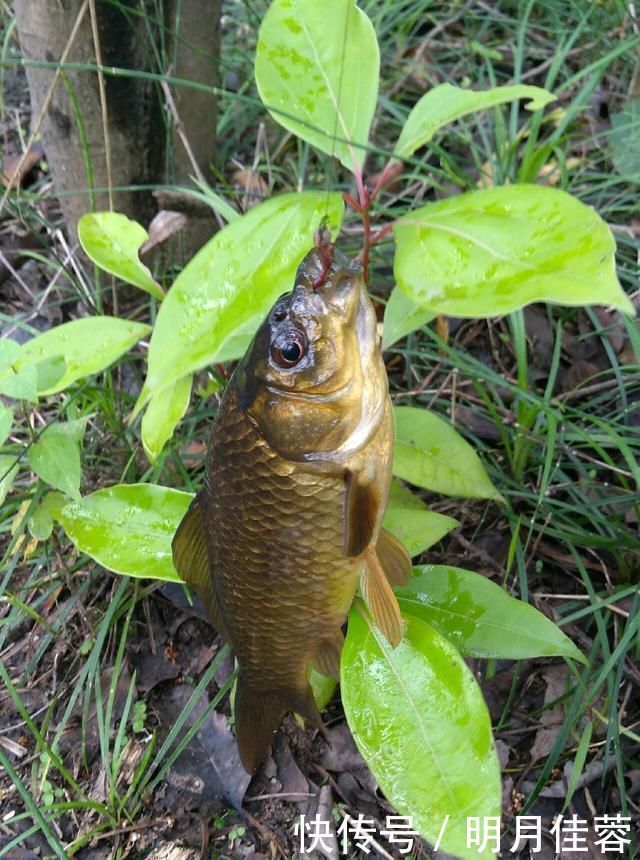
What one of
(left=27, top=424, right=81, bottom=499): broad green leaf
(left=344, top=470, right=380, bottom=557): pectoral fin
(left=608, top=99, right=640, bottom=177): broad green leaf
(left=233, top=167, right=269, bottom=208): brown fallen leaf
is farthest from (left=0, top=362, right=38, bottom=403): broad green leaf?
(left=608, top=99, right=640, bottom=177): broad green leaf

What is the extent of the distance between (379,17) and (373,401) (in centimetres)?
249

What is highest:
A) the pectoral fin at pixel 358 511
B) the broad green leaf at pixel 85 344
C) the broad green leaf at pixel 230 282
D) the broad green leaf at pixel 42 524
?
the broad green leaf at pixel 230 282

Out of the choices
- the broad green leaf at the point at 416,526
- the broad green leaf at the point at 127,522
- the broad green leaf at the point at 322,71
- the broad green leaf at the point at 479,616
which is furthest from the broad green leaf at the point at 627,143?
the broad green leaf at the point at 127,522

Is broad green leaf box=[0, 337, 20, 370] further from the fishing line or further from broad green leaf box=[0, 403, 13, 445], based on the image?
the fishing line

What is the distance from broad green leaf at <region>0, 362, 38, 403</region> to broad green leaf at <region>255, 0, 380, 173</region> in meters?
0.73

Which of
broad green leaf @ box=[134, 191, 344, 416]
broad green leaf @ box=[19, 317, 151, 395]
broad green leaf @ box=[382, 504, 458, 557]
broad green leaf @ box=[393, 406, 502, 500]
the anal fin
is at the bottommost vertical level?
the anal fin

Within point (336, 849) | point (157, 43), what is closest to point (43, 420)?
point (157, 43)

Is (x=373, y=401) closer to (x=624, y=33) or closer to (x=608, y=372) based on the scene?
(x=608, y=372)

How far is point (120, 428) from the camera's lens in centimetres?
241

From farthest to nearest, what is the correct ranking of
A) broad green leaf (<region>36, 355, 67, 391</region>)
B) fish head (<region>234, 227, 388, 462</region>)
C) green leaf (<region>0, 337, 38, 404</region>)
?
broad green leaf (<region>36, 355, 67, 391</region>) < green leaf (<region>0, 337, 38, 404</region>) < fish head (<region>234, 227, 388, 462</region>)

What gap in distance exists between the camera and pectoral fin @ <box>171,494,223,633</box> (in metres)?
1.63

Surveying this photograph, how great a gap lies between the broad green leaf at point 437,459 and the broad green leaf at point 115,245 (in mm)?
700

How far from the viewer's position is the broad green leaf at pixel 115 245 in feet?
6.05

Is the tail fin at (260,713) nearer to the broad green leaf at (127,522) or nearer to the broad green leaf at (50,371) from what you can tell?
the broad green leaf at (127,522)
